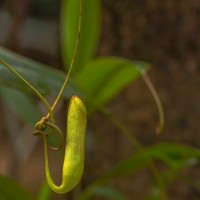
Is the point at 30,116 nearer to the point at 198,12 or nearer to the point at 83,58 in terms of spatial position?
the point at 83,58

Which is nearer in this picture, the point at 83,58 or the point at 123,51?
the point at 83,58

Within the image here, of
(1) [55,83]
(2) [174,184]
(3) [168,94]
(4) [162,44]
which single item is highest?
(1) [55,83]

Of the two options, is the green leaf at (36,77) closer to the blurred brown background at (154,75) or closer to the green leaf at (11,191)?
the green leaf at (11,191)

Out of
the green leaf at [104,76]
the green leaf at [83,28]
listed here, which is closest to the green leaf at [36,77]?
the green leaf at [104,76]

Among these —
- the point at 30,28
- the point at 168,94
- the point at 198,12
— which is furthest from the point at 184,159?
the point at 30,28

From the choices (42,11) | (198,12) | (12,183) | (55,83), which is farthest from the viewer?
(42,11)

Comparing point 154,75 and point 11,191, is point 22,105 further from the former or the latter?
point 154,75

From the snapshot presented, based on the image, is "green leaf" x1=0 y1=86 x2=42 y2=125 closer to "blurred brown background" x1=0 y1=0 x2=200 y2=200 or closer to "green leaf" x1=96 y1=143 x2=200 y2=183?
"green leaf" x1=96 y1=143 x2=200 y2=183

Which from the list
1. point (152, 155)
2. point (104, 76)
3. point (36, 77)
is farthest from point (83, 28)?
point (36, 77)
